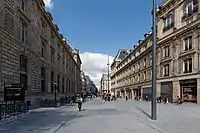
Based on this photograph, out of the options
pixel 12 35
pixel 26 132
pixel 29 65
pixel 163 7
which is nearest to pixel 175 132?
pixel 26 132

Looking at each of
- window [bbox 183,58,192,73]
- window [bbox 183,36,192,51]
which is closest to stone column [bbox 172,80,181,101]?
window [bbox 183,58,192,73]

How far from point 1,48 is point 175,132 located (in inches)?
711

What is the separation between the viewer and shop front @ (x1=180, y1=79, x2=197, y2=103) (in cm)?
4397

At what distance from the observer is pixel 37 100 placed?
40000mm

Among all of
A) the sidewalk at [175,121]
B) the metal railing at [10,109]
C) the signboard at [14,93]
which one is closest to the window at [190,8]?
the sidewalk at [175,121]

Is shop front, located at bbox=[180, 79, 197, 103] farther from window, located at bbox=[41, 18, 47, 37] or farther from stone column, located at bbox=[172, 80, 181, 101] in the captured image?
window, located at bbox=[41, 18, 47, 37]

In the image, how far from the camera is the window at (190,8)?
44.1 meters

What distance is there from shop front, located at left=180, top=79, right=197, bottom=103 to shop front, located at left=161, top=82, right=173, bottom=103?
442 cm

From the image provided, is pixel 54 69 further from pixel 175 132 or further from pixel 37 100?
pixel 175 132

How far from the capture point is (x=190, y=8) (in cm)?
4588

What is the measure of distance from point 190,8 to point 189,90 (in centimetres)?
1236

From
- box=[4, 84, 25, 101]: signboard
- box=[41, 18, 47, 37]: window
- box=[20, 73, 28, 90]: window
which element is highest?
box=[41, 18, 47, 37]: window

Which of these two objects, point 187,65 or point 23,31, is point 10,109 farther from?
point 187,65

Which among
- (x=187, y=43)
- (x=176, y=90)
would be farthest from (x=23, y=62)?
(x=176, y=90)
